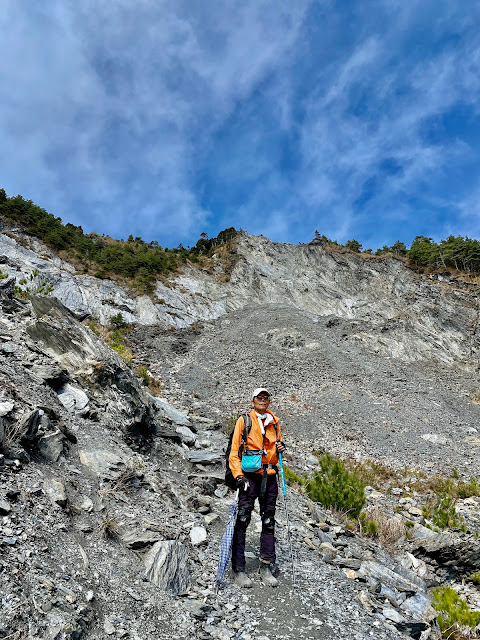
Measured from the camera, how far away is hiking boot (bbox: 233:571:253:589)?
4980mm

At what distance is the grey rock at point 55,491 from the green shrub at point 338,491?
6.90m

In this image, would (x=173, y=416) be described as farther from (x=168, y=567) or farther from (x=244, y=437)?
(x=168, y=567)

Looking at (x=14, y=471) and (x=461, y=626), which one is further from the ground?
(x=14, y=471)

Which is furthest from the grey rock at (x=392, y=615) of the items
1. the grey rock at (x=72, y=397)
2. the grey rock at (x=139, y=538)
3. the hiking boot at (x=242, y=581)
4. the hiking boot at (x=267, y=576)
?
the grey rock at (x=72, y=397)

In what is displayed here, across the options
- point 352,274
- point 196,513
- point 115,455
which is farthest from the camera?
point 352,274

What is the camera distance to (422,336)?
113ft

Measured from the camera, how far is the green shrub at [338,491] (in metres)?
9.46

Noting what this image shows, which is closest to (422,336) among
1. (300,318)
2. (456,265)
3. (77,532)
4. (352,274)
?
(300,318)

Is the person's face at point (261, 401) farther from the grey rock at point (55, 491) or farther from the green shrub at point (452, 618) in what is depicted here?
the green shrub at point (452, 618)

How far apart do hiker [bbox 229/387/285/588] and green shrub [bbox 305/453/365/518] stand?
4775 mm

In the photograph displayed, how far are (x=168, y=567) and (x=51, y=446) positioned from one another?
2746 mm

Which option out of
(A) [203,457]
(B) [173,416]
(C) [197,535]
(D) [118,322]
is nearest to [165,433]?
(A) [203,457]

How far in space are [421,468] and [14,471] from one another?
14.3m

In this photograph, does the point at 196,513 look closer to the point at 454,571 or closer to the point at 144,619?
the point at 144,619
